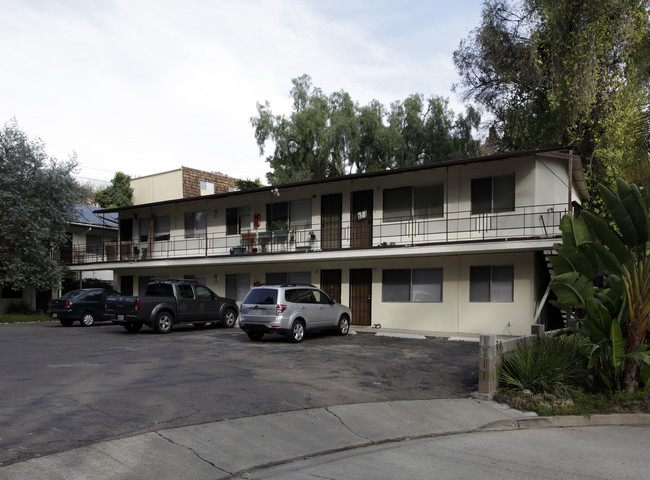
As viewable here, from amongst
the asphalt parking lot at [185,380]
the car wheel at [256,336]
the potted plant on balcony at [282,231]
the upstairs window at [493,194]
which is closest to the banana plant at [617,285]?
the asphalt parking lot at [185,380]

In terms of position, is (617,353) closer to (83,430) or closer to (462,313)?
(83,430)

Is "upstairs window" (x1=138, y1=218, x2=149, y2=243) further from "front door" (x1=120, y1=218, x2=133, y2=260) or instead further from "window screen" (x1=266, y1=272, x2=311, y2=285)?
"window screen" (x1=266, y1=272, x2=311, y2=285)

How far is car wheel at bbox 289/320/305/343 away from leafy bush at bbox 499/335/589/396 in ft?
24.6

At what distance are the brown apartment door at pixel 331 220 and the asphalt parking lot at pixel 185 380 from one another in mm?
6347

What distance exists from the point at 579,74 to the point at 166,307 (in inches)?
732

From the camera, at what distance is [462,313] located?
19.3 metres

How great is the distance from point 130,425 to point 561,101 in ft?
73.6

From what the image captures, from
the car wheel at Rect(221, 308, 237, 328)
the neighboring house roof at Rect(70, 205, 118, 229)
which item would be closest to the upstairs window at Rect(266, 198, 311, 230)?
the car wheel at Rect(221, 308, 237, 328)

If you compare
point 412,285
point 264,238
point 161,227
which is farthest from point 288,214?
point 161,227

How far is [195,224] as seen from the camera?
91.8 feet

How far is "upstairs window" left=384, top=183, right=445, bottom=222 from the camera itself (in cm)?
2039

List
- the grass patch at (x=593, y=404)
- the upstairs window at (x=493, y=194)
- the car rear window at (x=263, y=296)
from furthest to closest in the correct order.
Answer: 1. the upstairs window at (x=493, y=194)
2. the car rear window at (x=263, y=296)
3. the grass patch at (x=593, y=404)

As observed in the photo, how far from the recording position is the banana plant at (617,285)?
911 cm

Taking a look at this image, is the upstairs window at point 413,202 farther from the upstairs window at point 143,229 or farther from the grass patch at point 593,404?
the upstairs window at point 143,229
